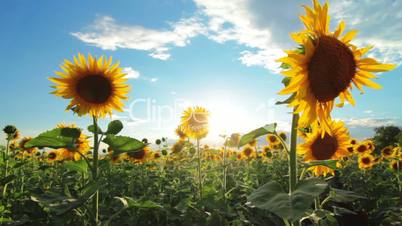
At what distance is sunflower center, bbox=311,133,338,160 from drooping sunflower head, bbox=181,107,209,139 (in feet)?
9.28

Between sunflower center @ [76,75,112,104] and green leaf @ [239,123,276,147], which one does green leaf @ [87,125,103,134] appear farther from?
green leaf @ [239,123,276,147]

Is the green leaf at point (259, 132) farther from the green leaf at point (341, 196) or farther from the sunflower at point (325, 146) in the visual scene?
the sunflower at point (325, 146)

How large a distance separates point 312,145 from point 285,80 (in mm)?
1806

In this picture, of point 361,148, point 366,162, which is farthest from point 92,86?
point 361,148

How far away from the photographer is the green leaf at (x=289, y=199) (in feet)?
4.62

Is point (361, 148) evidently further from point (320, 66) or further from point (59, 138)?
point (59, 138)

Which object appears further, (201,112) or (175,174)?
(175,174)

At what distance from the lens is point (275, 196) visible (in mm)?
1603

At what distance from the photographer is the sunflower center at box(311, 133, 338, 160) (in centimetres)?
365

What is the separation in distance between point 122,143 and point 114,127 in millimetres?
196

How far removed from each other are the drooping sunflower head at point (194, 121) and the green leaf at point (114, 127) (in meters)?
3.57

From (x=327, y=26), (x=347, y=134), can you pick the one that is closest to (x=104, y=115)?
(x=327, y=26)

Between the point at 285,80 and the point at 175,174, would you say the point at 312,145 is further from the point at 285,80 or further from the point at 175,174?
the point at 175,174

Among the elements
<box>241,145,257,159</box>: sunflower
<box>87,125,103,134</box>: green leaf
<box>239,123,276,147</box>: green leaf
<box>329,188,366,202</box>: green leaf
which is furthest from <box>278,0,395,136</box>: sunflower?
<box>241,145,257,159</box>: sunflower
